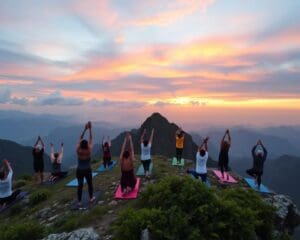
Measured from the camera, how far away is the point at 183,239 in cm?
1032

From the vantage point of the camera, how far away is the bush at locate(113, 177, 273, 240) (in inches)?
414

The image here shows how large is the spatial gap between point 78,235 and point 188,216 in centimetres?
413

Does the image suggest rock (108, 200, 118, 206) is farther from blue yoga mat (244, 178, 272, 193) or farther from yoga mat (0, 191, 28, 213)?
blue yoga mat (244, 178, 272, 193)

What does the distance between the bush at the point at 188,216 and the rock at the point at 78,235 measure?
0.90m

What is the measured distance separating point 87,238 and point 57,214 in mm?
4537

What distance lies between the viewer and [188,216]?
36.4 ft

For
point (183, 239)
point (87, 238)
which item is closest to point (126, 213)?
point (87, 238)

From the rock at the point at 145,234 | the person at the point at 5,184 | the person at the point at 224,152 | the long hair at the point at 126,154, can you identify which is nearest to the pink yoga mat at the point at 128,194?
the long hair at the point at 126,154

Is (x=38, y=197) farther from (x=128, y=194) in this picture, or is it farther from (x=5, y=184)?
(x=128, y=194)

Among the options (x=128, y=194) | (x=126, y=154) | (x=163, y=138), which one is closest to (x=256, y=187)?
(x=128, y=194)

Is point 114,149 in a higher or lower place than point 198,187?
lower

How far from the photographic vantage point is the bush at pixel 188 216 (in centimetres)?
1051

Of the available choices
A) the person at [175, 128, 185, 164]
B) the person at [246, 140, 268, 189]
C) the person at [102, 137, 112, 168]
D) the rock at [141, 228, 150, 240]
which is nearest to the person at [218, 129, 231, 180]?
the person at [246, 140, 268, 189]

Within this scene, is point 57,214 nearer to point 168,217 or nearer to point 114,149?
point 168,217
